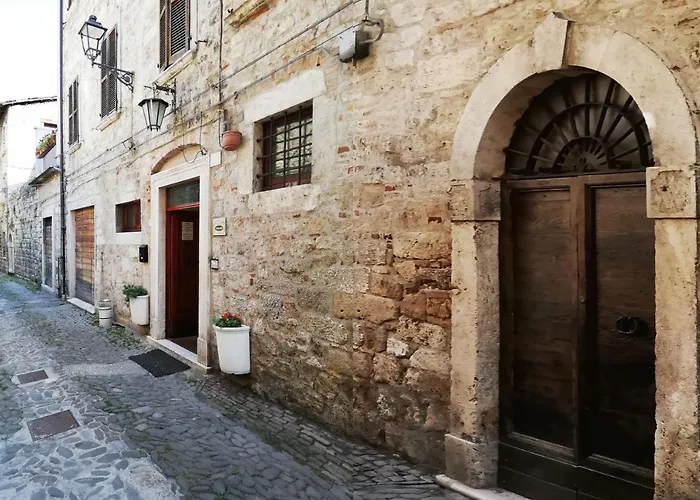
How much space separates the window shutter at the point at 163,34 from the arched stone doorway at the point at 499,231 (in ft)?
18.2

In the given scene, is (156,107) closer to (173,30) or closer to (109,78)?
(173,30)

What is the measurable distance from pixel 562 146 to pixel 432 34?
1.16 meters

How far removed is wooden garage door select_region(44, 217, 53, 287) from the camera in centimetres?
1406

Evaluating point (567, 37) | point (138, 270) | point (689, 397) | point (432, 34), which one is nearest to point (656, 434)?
point (689, 397)

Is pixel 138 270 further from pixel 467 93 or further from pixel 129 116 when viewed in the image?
pixel 467 93

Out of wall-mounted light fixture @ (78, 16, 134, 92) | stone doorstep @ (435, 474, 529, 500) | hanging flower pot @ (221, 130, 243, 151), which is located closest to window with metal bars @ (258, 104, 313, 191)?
hanging flower pot @ (221, 130, 243, 151)

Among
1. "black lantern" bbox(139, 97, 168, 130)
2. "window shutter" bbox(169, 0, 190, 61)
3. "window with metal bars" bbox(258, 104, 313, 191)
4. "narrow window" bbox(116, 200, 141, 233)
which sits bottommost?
"narrow window" bbox(116, 200, 141, 233)

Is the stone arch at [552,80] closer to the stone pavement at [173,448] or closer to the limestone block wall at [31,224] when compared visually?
the stone pavement at [173,448]

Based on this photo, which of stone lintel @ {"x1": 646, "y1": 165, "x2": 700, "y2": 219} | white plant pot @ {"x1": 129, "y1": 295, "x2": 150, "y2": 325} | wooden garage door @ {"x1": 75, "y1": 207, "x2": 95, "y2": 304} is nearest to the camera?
stone lintel @ {"x1": 646, "y1": 165, "x2": 700, "y2": 219}

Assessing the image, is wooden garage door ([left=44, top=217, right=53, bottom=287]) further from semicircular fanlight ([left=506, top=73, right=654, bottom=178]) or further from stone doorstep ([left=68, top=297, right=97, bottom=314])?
semicircular fanlight ([left=506, top=73, right=654, bottom=178])

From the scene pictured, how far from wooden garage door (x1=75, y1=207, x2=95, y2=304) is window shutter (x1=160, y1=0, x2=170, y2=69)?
5.01 meters

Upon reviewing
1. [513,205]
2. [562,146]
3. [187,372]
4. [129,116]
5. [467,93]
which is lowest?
[187,372]

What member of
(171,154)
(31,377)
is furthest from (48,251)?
(31,377)

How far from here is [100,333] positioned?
8172 millimetres
